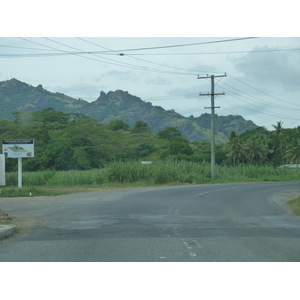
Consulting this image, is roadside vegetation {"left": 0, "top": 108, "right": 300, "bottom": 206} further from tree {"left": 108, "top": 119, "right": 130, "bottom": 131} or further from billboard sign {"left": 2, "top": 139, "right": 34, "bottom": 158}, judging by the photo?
billboard sign {"left": 2, "top": 139, "right": 34, "bottom": 158}

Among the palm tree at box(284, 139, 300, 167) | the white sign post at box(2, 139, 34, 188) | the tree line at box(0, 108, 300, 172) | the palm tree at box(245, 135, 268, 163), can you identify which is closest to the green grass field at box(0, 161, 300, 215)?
the white sign post at box(2, 139, 34, 188)

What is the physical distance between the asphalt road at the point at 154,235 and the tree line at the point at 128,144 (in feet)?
167

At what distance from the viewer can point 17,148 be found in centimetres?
2920

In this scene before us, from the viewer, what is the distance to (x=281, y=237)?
10.4m

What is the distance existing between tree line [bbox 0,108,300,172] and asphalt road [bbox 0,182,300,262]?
5100 centimetres

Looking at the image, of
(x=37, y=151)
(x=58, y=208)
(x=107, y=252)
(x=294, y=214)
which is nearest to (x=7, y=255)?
(x=107, y=252)

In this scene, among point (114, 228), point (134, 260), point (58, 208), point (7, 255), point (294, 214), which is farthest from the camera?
point (58, 208)

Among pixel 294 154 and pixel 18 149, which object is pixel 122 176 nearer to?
pixel 18 149

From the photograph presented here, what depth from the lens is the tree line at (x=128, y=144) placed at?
8494 cm

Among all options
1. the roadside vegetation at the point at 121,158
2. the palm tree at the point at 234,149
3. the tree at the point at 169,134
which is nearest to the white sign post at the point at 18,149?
the roadside vegetation at the point at 121,158

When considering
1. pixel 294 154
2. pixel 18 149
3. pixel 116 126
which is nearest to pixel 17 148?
pixel 18 149

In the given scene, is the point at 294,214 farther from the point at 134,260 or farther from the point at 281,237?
the point at 134,260

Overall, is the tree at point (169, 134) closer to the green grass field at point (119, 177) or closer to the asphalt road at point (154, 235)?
the green grass field at point (119, 177)

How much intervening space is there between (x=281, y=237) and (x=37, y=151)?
63244 mm
